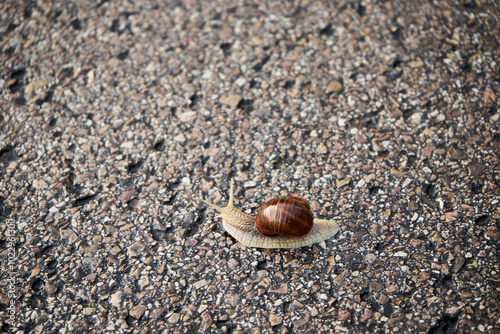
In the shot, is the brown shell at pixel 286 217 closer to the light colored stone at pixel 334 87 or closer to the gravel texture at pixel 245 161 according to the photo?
the gravel texture at pixel 245 161

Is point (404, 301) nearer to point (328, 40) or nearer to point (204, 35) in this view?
point (328, 40)

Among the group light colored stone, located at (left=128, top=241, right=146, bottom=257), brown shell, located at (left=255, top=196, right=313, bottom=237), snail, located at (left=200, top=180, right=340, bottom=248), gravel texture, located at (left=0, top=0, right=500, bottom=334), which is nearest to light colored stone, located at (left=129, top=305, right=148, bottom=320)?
A: gravel texture, located at (left=0, top=0, right=500, bottom=334)

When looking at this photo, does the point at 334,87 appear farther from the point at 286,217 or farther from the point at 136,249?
the point at 136,249

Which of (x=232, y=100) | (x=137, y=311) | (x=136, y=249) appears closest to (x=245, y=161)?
(x=232, y=100)

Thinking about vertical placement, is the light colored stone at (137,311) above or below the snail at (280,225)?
below

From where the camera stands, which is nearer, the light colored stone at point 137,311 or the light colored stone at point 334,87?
the light colored stone at point 137,311

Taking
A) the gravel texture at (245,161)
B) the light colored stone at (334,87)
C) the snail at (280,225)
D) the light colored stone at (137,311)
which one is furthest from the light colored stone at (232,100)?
the light colored stone at (137,311)

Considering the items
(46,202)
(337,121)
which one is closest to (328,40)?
(337,121)

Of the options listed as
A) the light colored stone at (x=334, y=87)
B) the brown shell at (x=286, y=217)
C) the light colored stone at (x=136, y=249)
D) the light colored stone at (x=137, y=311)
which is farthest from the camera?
the light colored stone at (x=334, y=87)
